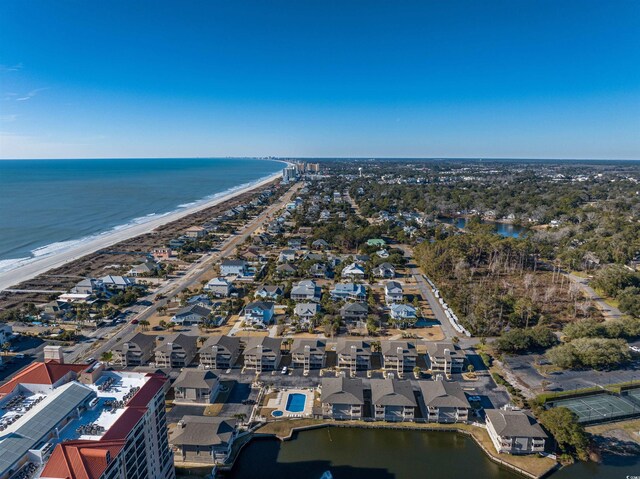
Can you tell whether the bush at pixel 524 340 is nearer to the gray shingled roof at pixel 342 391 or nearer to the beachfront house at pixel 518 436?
the beachfront house at pixel 518 436

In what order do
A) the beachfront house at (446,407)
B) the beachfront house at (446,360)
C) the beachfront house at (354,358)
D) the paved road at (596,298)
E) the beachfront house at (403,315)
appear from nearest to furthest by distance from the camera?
1. the beachfront house at (446,407)
2. the beachfront house at (446,360)
3. the beachfront house at (354,358)
4. the beachfront house at (403,315)
5. the paved road at (596,298)

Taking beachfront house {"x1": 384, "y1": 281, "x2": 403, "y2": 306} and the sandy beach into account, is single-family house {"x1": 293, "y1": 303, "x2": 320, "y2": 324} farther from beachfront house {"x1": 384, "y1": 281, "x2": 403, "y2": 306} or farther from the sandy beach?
the sandy beach

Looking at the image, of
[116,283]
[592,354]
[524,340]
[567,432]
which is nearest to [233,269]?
[116,283]

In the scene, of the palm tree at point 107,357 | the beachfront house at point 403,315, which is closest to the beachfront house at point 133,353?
the palm tree at point 107,357

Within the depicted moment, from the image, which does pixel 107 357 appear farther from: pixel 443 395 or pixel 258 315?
pixel 443 395

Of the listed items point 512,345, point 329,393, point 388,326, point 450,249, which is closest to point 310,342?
point 329,393
